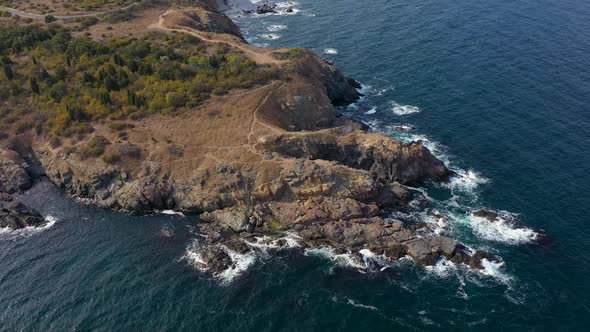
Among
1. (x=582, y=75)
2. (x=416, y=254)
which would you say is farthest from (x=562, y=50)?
(x=416, y=254)

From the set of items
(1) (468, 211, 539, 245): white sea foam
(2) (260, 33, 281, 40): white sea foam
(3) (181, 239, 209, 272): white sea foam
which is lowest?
(3) (181, 239, 209, 272): white sea foam

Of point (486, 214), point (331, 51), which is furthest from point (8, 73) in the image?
point (486, 214)

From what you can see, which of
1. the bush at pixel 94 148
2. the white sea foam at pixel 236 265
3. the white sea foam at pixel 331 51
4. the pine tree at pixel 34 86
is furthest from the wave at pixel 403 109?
the pine tree at pixel 34 86

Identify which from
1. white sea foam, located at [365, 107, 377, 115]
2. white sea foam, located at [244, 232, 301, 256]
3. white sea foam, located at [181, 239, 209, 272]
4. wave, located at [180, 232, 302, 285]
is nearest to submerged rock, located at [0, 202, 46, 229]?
white sea foam, located at [181, 239, 209, 272]

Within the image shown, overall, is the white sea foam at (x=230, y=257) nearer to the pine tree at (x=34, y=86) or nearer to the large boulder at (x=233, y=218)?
the large boulder at (x=233, y=218)

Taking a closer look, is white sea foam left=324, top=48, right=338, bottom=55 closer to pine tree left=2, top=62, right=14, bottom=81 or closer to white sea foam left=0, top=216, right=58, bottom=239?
pine tree left=2, top=62, right=14, bottom=81

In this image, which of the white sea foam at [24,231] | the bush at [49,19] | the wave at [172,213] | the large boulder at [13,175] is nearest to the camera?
the white sea foam at [24,231]

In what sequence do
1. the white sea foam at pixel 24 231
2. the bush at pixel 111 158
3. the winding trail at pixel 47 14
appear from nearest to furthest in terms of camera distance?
the white sea foam at pixel 24 231 → the bush at pixel 111 158 → the winding trail at pixel 47 14
